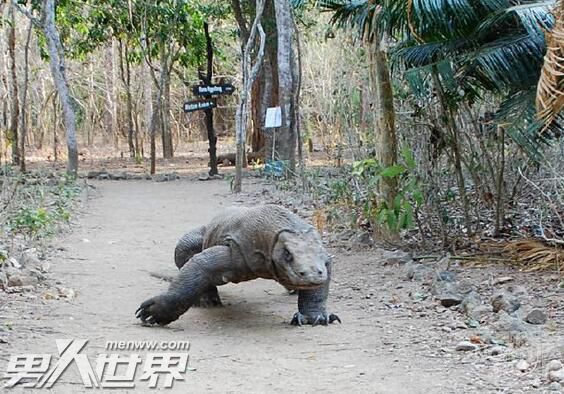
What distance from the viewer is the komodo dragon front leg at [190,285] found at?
213 inches

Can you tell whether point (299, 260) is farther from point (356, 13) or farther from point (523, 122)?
point (356, 13)

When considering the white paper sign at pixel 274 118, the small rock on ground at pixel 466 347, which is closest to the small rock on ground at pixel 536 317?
the small rock on ground at pixel 466 347

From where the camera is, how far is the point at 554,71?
511 cm

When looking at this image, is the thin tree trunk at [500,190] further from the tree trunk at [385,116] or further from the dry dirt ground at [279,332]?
the dry dirt ground at [279,332]

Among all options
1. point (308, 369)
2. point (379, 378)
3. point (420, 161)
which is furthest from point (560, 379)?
point (420, 161)

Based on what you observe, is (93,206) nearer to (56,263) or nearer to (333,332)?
(56,263)

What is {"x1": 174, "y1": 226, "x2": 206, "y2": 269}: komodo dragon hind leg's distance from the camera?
6.53 meters

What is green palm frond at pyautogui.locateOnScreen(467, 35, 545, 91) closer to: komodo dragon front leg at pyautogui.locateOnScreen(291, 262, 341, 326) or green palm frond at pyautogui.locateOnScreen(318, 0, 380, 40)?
green palm frond at pyautogui.locateOnScreen(318, 0, 380, 40)

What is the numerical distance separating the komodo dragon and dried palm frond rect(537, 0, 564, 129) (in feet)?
5.44

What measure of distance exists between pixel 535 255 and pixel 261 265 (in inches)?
108

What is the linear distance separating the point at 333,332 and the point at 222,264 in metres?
0.86

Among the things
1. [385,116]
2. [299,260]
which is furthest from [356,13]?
[299,260]

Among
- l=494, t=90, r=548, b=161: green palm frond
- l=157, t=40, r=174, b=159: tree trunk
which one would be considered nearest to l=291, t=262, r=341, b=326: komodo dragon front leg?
l=494, t=90, r=548, b=161: green palm frond

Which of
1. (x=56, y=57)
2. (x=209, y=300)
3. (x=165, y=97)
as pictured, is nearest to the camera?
(x=209, y=300)
